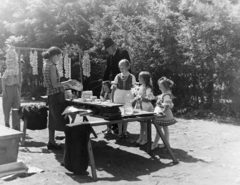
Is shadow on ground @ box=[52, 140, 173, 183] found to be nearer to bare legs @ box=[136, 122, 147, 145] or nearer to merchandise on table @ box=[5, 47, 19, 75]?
bare legs @ box=[136, 122, 147, 145]

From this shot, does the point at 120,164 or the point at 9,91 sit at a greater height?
the point at 9,91

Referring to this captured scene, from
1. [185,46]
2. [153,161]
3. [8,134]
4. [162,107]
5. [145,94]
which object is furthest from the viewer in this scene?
[185,46]

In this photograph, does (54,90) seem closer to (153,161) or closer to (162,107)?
(162,107)

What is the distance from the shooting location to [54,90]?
19.2 ft

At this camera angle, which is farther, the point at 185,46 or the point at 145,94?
the point at 185,46

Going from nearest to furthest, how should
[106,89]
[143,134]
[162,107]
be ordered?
[162,107] → [143,134] → [106,89]

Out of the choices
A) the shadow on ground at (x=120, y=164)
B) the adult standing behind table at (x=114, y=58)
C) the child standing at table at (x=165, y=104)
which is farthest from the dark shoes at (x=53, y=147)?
the adult standing behind table at (x=114, y=58)

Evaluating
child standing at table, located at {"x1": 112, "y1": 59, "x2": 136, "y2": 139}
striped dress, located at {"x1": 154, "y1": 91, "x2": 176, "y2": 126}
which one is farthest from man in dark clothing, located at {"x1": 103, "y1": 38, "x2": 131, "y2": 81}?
striped dress, located at {"x1": 154, "y1": 91, "x2": 176, "y2": 126}

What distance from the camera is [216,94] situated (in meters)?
9.98

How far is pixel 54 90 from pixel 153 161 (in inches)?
87.4

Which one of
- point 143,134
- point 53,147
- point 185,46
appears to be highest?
point 185,46

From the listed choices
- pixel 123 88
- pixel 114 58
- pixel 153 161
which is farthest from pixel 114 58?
pixel 153 161

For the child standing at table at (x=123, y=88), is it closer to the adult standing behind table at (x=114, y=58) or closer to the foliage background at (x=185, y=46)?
the adult standing behind table at (x=114, y=58)

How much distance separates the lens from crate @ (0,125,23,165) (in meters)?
4.69
